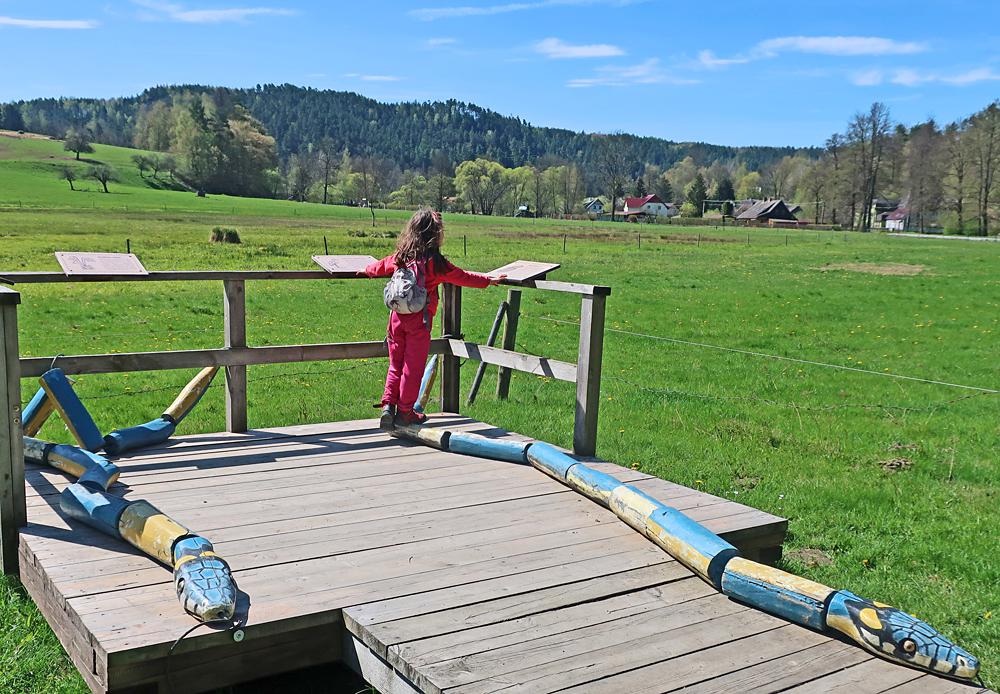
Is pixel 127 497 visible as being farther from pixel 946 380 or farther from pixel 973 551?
pixel 946 380

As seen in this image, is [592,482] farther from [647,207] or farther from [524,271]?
[647,207]

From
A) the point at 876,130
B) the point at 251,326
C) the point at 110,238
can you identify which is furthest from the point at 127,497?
the point at 876,130

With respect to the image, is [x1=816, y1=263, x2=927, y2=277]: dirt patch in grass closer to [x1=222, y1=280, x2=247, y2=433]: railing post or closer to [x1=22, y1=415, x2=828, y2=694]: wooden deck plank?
[x1=222, y1=280, x2=247, y2=433]: railing post

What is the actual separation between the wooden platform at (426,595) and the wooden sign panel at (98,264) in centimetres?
137

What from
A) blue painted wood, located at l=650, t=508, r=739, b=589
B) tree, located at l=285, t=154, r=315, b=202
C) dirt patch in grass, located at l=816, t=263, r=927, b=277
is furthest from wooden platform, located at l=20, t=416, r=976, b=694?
tree, located at l=285, t=154, r=315, b=202

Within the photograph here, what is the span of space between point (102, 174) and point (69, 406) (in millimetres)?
123901

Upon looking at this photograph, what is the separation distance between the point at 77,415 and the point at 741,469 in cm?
548

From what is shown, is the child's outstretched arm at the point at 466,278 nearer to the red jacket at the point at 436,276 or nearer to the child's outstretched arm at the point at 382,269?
the red jacket at the point at 436,276

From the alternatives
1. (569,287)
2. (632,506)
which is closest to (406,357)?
(569,287)

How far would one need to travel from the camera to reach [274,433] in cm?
726

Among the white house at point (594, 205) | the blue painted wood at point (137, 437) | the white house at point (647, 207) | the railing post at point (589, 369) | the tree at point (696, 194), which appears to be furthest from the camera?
the white house at point (594, 205)

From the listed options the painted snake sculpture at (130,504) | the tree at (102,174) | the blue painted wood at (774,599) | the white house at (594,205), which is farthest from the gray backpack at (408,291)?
the white house at (594,205)

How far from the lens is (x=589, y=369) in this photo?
631 cm

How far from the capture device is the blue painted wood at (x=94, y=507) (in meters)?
4.62
